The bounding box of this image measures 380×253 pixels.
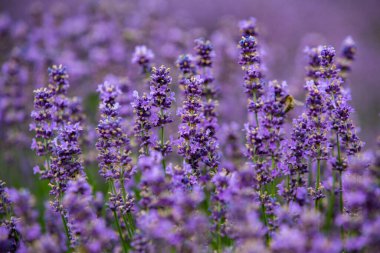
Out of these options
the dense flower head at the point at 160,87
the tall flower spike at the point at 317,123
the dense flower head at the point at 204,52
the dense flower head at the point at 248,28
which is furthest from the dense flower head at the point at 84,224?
the dense flower head at the point at 248,28

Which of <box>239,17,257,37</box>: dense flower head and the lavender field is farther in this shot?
<box>239,17,257,37</box>: dense flower head

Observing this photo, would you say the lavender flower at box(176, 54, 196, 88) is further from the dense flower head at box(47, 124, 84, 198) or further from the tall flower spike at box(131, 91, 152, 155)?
the dense flower head at box(47, 124, 84, 198)

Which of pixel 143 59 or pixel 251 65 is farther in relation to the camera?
pixel 143 59

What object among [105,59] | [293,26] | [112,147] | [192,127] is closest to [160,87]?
[192,127]

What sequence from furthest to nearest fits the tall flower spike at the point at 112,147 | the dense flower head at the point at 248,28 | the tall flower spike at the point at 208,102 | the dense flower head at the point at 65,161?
the dense flower head at the point at 248,28
the tall flower spike at the point at 208,102
the dense flower head at the point at 65,161
the tall flower spike at the point at 112,147

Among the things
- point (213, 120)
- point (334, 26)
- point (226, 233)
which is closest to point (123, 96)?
point (213, 120)

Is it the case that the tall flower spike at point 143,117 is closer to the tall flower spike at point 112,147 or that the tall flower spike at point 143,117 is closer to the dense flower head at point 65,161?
the tall flower spike at point 112,147

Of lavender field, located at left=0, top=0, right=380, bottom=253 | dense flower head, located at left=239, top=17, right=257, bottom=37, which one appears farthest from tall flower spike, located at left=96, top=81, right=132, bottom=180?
dense flower head, located at left=239, top=17, right=257, bottom=37

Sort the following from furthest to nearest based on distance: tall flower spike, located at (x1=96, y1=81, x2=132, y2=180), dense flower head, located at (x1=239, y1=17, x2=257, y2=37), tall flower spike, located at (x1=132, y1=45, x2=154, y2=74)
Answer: tall flower spike, located at (x1=132, y1=45, x2=154, y2=74)
dense flower head, located at (x1=239, y1=17, x2=257, y2=37)
tall flower spike, located at (x1=96, y1=81, x2=132, y2=180)

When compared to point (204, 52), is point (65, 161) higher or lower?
lower

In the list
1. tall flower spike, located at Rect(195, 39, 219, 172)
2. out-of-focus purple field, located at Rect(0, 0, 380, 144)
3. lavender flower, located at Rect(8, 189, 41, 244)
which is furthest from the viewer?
out-of-focus purple field, located at Rect(0, 0, 380, 144)

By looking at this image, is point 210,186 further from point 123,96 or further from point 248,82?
point 123,96

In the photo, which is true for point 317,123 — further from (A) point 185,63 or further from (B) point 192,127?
(A) point 185,63

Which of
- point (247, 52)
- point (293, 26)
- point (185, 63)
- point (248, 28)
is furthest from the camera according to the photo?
point (293, 26)
